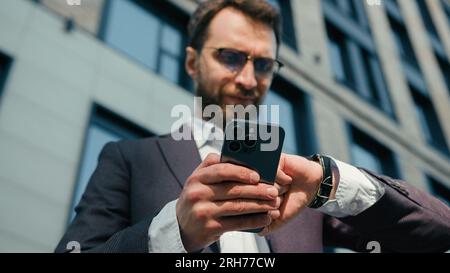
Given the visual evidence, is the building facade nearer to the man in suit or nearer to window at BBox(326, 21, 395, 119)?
window at BBox(326, 21, 395, 119)

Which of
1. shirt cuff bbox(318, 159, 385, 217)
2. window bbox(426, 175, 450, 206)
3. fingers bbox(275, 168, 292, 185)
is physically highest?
fingers bbox(275, 168, 292, 185)

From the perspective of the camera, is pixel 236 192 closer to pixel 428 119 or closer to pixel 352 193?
pixel 352 193

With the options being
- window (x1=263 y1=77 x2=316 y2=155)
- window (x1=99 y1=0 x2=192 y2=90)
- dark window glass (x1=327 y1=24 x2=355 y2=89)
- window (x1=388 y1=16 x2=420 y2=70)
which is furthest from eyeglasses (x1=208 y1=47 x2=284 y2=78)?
window (x1=388 y1=16 x2=420 y2=70)

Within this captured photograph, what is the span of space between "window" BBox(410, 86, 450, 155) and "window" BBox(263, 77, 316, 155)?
20.4ft

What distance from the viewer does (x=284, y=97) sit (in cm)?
1114

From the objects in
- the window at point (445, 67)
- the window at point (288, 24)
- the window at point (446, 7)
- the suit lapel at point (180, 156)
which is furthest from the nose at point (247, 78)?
the window at point (446, 7)

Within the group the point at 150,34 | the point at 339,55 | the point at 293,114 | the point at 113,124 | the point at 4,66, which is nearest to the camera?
the point at 4,66

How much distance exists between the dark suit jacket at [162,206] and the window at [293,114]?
7.76 m

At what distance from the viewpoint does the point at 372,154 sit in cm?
1225

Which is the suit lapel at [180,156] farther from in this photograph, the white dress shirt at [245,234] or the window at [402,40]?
the window at [402,40]

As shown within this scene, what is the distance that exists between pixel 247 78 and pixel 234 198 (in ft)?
4.98

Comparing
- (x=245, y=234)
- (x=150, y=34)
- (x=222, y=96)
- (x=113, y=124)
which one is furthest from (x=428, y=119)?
(x=245, y=234)

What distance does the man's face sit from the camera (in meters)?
2.70
